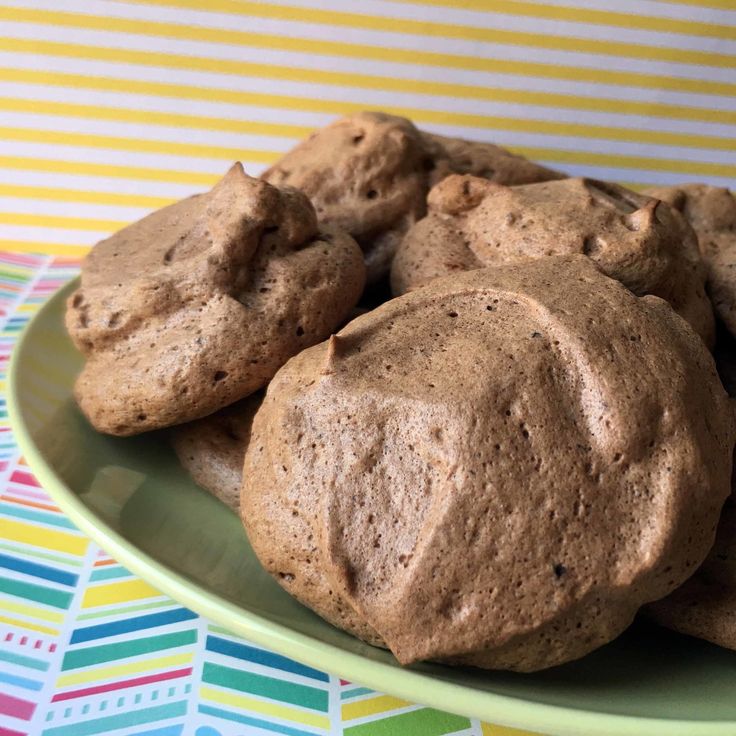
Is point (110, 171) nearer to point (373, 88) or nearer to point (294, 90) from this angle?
point (294, 90)

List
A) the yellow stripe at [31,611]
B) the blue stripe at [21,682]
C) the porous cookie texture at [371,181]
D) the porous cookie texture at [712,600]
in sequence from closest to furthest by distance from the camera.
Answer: the porous cookie texture at [712,600], the blue stripe at [21,682], the yellow stripe at [31,611], the porous cookie texture at [371,181]

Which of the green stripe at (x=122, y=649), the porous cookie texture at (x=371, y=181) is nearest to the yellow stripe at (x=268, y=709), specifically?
the green stripe at (x=122, y=649)

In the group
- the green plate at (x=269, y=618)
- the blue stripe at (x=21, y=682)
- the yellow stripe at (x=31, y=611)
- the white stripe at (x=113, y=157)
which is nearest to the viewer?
the green plate at (x=269, y=618)

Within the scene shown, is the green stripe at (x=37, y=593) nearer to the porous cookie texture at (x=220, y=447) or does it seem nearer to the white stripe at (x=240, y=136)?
the porous cookie texture at (x=220, y=447)

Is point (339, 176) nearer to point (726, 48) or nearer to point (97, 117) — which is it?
point (97, 117)

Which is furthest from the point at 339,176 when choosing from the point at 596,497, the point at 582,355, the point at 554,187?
the point at 596,497

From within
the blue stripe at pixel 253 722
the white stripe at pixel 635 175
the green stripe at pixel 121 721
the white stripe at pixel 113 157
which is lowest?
the green stripe at pixel 121 721
